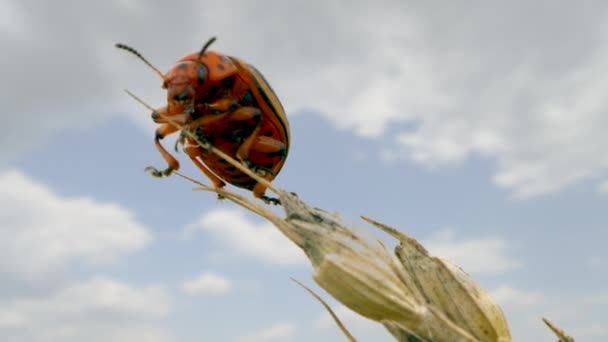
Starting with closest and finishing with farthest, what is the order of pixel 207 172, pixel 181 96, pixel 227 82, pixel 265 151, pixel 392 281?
1. pixel 392 281
2. pixel 181 96
3. pixel 265 151
4. pixel 227 82
5. pixel 207 172

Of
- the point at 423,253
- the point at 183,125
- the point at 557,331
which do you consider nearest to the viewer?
the point at 557,331

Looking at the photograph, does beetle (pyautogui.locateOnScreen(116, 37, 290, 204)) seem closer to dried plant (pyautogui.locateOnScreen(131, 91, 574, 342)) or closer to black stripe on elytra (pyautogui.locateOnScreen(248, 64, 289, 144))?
black stripe on elytra (pyautogui.locateOnScreen(248, 64, 289, 144))

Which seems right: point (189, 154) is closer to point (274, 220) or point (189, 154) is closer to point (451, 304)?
point (274, 220)

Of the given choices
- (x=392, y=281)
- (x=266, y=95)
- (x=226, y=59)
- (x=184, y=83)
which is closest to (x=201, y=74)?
(x=184, y=83)

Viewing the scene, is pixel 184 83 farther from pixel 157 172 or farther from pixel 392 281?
pixel 392 281

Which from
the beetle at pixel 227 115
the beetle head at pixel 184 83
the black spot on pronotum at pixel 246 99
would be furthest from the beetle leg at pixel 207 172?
the black spot on pronotum at pixel 246 99

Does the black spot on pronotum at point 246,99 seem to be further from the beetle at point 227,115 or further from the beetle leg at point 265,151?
the beetle leg at point 265,151

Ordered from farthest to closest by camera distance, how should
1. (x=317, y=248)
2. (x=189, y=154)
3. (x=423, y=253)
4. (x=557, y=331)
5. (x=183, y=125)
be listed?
(x=189, y=154), (x=183, y=125), (x=423, y=253), (x=317, y=248), (x=557, y=331)

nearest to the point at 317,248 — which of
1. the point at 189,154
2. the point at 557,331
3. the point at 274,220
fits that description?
the point at 274,220

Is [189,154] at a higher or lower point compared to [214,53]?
lower
